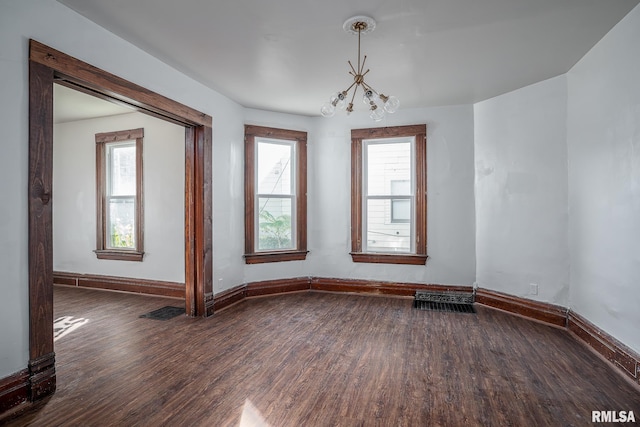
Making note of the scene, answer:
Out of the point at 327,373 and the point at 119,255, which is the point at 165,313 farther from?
the point at 327,373

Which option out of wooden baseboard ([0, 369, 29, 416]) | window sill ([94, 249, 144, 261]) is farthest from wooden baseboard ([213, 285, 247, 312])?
wooden baseboard ([0, 369, 29, 416])

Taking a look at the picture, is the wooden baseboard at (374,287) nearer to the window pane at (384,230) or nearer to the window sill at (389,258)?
the window sill at (389,258)

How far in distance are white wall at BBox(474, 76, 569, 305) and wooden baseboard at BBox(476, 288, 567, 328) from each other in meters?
0.08

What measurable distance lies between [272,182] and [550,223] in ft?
11.7

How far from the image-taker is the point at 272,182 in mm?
5102

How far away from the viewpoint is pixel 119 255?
517 cm

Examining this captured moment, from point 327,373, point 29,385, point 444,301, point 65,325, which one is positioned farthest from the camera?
point 444,301

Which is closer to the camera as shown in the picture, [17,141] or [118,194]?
[17,141]

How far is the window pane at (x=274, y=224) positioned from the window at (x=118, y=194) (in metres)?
1.85

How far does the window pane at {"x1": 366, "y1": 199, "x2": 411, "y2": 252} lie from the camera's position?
4.99 metres

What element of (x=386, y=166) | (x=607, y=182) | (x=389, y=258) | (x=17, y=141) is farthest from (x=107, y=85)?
(x=607, y=182)

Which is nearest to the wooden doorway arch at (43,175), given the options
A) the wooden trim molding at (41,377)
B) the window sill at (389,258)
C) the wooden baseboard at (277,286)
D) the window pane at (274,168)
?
the wooden trim molding at (41,377)

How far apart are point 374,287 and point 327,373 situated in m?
2.52

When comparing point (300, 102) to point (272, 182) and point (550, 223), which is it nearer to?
point (272, 182)
